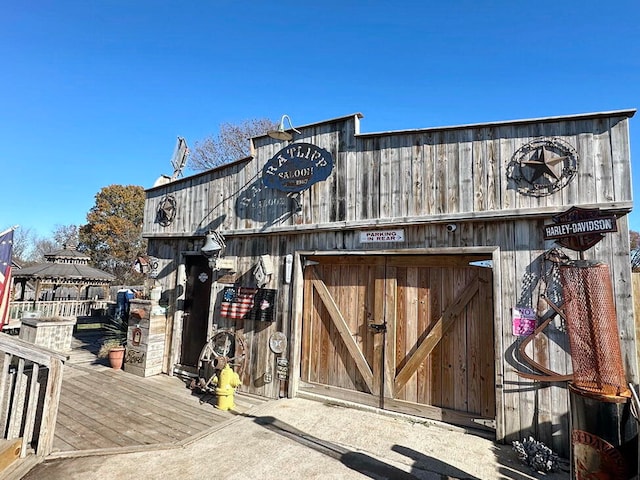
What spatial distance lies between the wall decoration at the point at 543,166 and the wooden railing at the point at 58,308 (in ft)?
40.5

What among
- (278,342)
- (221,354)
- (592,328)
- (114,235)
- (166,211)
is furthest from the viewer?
(114,235)

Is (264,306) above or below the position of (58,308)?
above

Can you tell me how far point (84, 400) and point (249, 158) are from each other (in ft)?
14.3

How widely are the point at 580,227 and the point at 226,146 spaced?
53.8 feet

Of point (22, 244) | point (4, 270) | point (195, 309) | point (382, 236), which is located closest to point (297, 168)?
point (382, 236)

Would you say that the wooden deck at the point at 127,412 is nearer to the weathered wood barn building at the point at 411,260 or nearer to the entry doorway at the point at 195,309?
the entry doorway at the point at 195,309

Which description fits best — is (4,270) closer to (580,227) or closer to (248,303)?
(248,303)

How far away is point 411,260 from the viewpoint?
15.1 ft

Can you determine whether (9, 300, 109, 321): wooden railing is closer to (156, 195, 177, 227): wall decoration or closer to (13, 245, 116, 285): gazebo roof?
(13, 245, 116, 285): gazebo roof

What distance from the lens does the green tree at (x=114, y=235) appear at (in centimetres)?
2514

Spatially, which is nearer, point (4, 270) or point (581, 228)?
point (581, 228)

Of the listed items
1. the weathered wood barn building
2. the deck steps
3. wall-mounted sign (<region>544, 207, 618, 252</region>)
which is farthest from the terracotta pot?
wall-mounted sign (<region>544, 207, 618, 252</region>)

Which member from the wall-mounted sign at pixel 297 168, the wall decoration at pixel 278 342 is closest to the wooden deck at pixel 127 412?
the wall decoration at pixel 278 342

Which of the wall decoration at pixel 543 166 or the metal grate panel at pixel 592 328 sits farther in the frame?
the wall decoration at pixel 543 166
